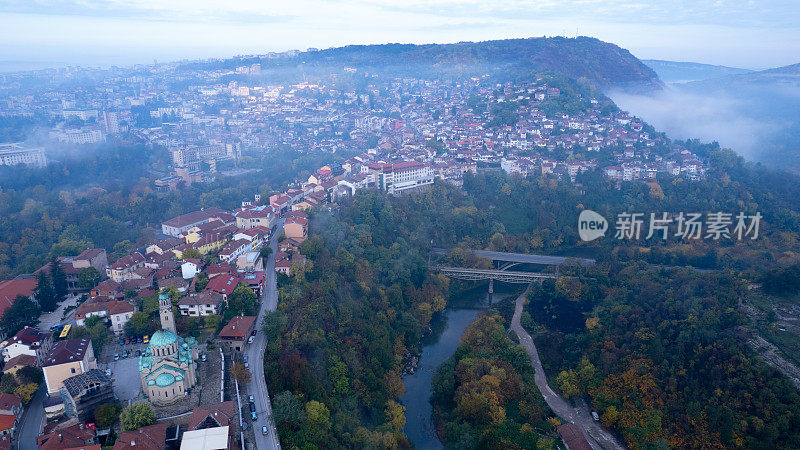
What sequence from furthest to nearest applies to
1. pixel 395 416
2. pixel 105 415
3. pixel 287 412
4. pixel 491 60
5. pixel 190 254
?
pixel 491 60 → pixel 190 254 → pixel 395 416 → pixel 287 412 → pixel 105 415

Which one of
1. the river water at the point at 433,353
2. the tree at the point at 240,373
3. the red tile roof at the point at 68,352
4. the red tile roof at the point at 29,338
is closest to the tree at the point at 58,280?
the red tile roof at the point at 29,338

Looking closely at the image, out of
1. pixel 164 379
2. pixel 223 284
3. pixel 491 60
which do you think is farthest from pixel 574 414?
pixel 491 60

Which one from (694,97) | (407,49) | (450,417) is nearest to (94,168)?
(450,417)

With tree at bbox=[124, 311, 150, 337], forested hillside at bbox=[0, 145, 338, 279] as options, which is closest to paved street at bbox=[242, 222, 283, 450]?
tree at bbox=[124, 311, 150, 337]

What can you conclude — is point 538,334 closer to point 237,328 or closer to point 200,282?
point 237,328

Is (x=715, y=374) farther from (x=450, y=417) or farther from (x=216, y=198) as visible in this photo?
(x=216, y=198)

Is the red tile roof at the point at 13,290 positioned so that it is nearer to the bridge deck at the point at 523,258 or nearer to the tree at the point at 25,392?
the tree at the point at 25,392
